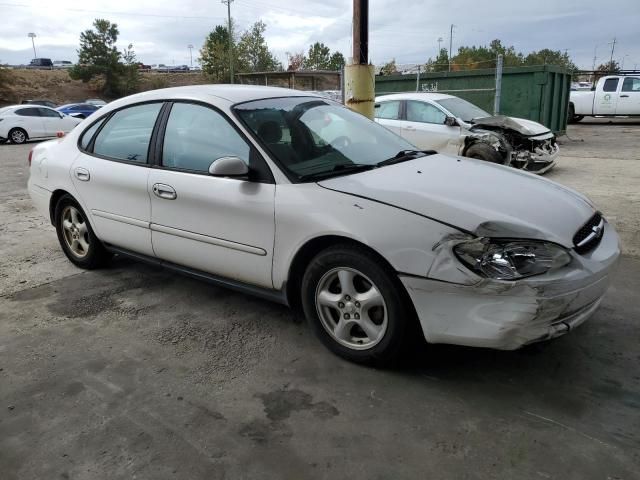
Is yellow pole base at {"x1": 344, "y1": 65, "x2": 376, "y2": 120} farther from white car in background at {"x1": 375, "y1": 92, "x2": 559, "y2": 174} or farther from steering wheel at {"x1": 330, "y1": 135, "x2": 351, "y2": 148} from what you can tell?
white car in background at {"x1": 375, "y1": 92, "x2": 559, "y2": 174}

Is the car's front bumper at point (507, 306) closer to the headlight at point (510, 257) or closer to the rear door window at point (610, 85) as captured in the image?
the headlight at point (510, 257)

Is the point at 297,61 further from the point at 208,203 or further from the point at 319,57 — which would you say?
the point at 208,203

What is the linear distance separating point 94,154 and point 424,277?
10.2 feet

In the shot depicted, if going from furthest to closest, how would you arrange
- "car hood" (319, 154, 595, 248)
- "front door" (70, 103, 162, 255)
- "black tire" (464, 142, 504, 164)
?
1. "black tire" (464, 142, 504, 164)
2. "front door" (70, 103, 162, 255)
3. "car hood" (319, 154, 595, 248)

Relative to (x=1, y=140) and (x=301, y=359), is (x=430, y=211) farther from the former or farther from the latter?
(x=1, y=140)

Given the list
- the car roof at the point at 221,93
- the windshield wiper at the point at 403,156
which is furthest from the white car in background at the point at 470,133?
the car roof at the point at 221,93

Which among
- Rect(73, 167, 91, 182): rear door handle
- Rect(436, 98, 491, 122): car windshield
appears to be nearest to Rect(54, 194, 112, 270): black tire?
Rect(73, 167, 91, 182): rear door handle

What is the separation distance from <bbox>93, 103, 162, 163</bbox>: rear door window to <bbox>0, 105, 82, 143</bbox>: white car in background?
1622cm

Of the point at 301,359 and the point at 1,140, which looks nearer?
the point at 301,359

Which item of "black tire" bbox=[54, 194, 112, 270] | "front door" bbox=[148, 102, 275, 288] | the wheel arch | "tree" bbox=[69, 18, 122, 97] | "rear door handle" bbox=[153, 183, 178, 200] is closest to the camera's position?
the wheel arch

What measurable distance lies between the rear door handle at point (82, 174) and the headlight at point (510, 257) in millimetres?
3146

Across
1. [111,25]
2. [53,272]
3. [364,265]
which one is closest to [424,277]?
[364,265]

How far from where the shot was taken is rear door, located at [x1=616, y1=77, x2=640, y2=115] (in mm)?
19172

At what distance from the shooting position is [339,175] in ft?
10.5
